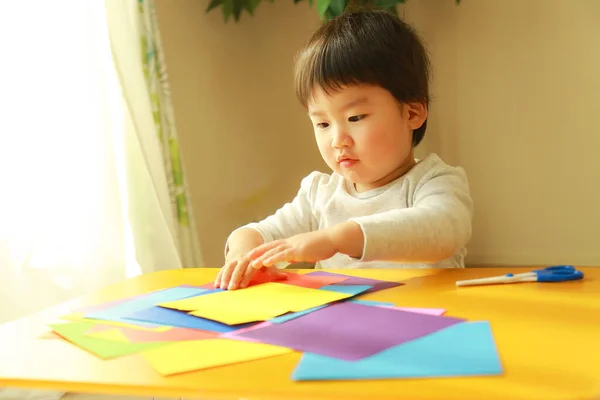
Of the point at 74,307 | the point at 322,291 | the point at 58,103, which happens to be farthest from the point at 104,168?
the point at 322,291

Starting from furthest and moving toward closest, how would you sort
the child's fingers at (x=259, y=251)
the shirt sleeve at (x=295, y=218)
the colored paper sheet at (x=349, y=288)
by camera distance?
the shirt sleeve at (x=295, y=218)
the child's fingers at (x=259, y=251)
the colored paper sheet at (x=349, y=288)

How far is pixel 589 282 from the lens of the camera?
743mm

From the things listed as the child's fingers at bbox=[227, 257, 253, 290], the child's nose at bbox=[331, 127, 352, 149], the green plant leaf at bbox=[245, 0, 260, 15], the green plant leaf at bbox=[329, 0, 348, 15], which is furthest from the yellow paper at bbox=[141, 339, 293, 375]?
the green plant leaf at bbox=[245, 0, 260, 15]

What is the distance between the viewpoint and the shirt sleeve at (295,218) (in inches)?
47.1

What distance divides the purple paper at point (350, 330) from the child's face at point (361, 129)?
0.47 metres

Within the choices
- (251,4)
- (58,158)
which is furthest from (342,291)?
(251,4)

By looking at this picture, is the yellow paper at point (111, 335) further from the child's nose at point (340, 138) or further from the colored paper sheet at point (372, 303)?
the child's nose at point (340, 138)

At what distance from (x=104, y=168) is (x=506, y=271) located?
1.05 metres

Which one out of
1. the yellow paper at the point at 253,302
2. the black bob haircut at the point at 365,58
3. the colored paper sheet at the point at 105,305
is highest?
the black bob haircut at the point at 365,58

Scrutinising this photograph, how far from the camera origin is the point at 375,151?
43.2 inches

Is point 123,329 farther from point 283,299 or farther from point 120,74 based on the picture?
point 120,74

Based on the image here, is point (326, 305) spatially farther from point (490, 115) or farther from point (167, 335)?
point (490, 115)

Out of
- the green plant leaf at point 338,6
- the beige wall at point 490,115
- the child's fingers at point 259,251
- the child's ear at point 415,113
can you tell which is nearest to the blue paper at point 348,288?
the child's fingers at point 259,251

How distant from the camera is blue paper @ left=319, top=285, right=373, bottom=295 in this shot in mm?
748
